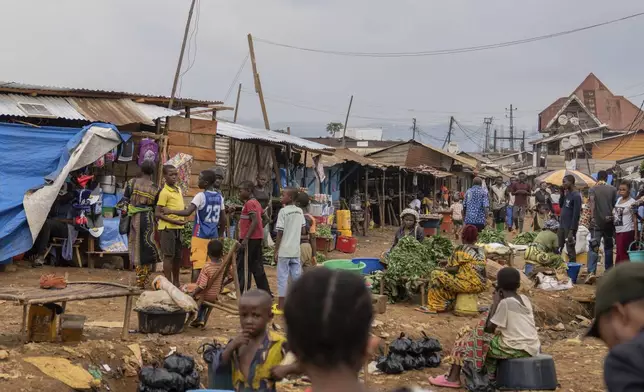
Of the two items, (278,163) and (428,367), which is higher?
(278,163)

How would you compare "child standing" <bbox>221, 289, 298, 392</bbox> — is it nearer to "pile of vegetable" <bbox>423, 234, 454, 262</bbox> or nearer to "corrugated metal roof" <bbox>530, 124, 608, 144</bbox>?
"pile of vegetable" <bbox>423, 234, 454, 262</bbox>

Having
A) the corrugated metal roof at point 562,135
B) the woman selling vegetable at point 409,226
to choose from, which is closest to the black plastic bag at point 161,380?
the woman selling vegetable at point 409,226

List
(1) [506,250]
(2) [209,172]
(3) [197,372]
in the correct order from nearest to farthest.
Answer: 1. (3) [197,372]
2. (2) [209,172]
3. (1) [506,250]

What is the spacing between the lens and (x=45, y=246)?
11516 millimetres

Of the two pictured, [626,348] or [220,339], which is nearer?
[626,348]

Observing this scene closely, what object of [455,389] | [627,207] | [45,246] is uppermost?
[627,207]

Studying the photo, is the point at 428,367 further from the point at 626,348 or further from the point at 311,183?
the point at 311,183

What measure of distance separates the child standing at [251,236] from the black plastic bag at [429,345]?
2290mm

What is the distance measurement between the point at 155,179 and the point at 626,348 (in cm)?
1180

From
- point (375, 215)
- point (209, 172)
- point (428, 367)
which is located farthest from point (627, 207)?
point (375, 215)

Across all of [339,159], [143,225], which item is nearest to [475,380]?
[143,225]

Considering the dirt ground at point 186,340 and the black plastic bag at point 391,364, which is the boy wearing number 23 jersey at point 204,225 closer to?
the dirt ground at point 186,340

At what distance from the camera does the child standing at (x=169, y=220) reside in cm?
910

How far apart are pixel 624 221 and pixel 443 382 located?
6012 mm
